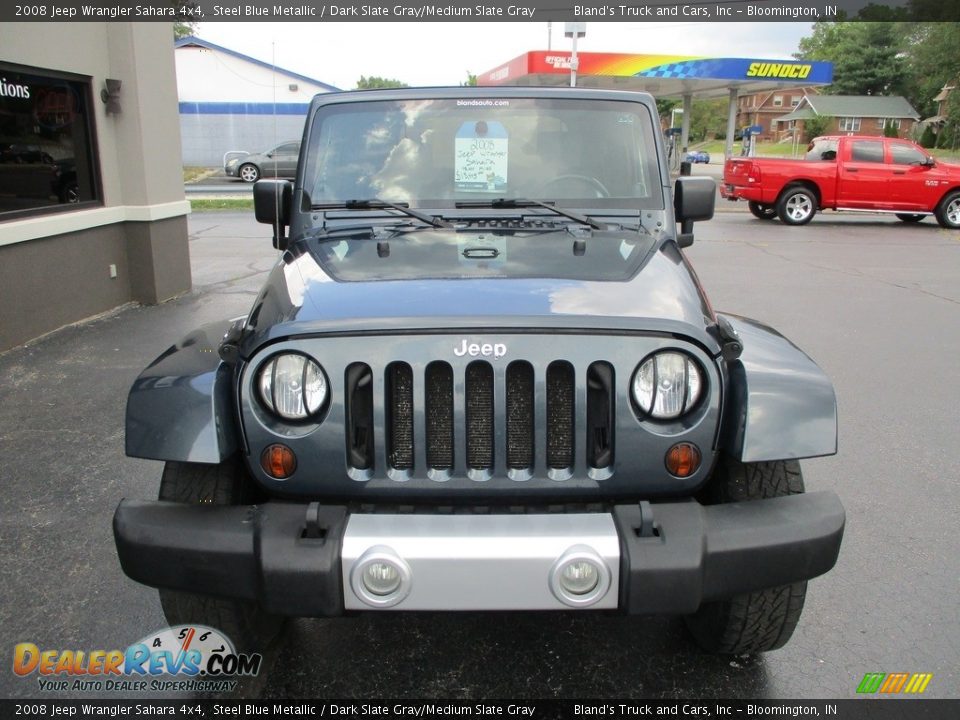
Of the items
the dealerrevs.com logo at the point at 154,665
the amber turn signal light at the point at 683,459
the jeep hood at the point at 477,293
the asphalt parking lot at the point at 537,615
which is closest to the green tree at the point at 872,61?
the asphalt parking lot at the point at 537,615

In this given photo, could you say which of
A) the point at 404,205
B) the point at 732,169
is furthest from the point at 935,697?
the point at 732,169

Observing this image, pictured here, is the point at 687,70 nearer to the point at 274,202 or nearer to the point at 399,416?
the point at 274,202

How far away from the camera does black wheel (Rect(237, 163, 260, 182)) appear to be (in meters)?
26.3

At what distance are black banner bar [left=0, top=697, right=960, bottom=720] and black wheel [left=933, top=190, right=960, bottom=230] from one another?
16695 mm

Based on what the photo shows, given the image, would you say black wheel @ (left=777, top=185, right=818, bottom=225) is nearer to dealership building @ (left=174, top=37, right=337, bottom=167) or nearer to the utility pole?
the utility pole

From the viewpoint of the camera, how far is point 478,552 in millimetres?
1940

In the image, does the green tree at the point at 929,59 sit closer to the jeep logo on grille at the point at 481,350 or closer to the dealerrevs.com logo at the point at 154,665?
the jeep logo on grille at the point at 481,350

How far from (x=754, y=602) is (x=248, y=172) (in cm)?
2662

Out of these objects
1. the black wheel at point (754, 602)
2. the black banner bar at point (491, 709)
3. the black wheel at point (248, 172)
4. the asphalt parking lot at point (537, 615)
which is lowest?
the black banner bar at point (491, 709)

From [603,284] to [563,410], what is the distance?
0.48m

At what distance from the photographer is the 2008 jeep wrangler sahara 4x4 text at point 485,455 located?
77.6 inches

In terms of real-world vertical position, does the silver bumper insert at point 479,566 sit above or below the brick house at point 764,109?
below

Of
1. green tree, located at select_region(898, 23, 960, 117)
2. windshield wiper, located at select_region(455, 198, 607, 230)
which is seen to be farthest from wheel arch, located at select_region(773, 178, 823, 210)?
green tree, located at select_region(898, 23, 960, 117)

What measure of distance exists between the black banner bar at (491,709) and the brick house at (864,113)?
7031 centimetres
